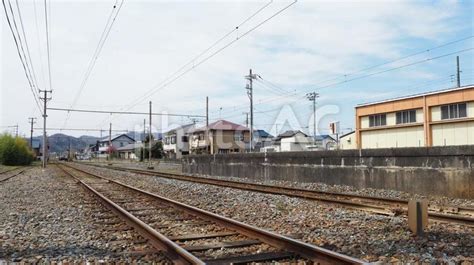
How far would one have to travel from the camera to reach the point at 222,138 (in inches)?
2911

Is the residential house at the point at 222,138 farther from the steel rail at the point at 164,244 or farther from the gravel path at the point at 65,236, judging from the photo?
the steel rail at the point at 164,244

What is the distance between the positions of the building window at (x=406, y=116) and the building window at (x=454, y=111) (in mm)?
3043

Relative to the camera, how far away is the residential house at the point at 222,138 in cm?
7275

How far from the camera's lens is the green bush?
63.7m

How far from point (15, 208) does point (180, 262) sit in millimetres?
8356

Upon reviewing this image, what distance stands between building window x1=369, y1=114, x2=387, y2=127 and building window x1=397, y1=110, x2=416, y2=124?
1.55 metres

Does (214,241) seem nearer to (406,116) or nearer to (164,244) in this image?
(164,244)

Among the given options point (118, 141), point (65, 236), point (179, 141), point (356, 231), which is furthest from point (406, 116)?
point (118, 141)

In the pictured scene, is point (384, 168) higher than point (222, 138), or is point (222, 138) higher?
point (222, 138)

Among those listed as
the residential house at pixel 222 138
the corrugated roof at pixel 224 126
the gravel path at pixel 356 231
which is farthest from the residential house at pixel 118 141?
the gravel path at pixel 356 231

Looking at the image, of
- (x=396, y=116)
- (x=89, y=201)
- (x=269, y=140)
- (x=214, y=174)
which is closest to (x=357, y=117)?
(x=396, y=116)

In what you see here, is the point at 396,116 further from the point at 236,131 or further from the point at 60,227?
the point at 236,131

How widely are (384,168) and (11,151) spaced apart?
208 ft

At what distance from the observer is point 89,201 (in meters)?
12.9
